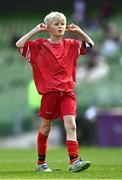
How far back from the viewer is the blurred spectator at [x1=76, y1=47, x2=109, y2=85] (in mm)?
26750

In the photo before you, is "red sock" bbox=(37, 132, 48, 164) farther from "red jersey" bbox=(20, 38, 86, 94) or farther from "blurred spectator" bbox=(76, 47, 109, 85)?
"blurred spectator" bbox=(76, 47, 109, 85)

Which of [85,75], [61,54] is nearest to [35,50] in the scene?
[61,54]

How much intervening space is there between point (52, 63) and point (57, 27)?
18.7 inches

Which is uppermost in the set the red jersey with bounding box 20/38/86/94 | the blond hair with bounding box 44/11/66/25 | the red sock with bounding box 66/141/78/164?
the blond hair with bounding box 44/11/66/25

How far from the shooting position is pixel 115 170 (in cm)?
1107

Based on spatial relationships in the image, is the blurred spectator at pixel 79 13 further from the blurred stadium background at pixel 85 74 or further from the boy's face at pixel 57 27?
the boy's face at pixel 57 27

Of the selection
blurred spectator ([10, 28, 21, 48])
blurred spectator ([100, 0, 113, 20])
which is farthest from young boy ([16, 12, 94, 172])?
blurred spectator ([100, 0, 113, 20])

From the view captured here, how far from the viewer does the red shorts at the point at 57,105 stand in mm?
10828

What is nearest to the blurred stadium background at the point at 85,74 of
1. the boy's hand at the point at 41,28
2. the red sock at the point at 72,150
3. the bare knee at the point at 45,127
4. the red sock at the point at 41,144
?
the red sock at the point at 41,144

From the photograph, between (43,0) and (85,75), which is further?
(43,0)

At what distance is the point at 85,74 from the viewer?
26.8 meters

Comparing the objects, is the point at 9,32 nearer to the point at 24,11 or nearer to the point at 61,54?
the point at 24,11

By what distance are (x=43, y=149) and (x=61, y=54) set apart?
1.32m

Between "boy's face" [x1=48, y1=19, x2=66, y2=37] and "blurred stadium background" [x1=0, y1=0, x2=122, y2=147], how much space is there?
10833 mm
